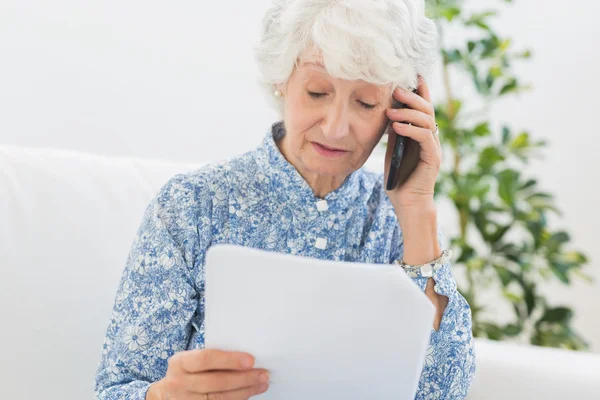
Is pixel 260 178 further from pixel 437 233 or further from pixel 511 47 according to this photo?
pixel 511 47

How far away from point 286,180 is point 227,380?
18.3 inches

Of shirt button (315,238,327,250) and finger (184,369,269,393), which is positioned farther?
shirt button (315,238,327,250)

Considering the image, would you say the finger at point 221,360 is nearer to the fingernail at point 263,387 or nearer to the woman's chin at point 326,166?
the fingernail at point 263,387

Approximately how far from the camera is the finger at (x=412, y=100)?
43.3 inches

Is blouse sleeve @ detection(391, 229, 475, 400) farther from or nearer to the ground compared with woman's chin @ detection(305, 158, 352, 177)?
nearer to the ground

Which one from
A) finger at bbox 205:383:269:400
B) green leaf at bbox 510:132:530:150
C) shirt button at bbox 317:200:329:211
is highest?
green leaf at bbox 510:132:530:150

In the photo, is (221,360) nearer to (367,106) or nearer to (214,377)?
(214,377)

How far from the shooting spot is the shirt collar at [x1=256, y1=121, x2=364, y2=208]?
1.14m

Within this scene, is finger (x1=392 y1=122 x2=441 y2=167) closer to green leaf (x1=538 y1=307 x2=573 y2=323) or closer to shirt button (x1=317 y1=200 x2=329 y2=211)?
shirt button (x1=317 y1=200 x2=329 y2=211)

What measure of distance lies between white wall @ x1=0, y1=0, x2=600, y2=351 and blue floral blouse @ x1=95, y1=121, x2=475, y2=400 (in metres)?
0.29

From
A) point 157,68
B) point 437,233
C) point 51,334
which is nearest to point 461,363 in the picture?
point 437,233

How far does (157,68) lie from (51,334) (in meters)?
0.97

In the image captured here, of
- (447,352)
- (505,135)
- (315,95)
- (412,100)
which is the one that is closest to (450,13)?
(505,135)

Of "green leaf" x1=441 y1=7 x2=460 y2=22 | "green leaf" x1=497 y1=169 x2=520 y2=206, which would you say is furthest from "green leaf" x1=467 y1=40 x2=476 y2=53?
"green leaf" x1=497 y1=169 x2=520 y2=206
